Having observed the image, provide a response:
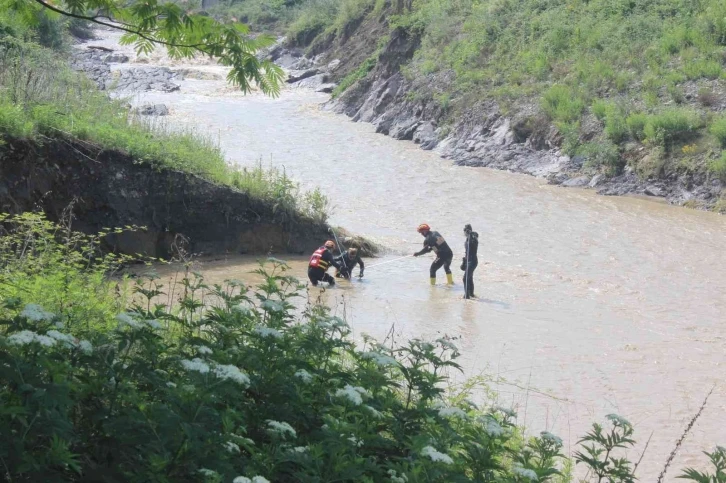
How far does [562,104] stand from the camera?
30688 mm

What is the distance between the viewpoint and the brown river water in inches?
419

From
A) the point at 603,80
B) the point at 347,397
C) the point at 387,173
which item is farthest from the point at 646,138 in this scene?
the point at 347,397

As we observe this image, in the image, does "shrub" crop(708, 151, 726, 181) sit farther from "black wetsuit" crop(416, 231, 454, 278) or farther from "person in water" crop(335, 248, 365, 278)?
"person in water" crop(335, 248, 365, 278)

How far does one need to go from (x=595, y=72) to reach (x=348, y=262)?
18.2 m

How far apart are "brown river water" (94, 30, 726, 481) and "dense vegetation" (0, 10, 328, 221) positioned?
1.51 meters

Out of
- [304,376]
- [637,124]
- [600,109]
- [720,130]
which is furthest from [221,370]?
[600,109]

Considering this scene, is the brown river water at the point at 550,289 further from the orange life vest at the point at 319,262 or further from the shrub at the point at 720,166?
the shrub at the point at 720,166

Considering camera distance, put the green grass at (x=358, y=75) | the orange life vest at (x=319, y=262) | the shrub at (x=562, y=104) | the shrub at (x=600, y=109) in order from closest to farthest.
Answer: the orange life vest at (x=319, y=262) → the shrub at (x=600, y=109) → the shrub at (x=562, y=104) → the green grass at (x=358, y=75)

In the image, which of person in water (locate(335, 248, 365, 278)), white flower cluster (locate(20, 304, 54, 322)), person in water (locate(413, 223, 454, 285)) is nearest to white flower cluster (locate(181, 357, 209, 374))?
white flower cluster (locate(20, 304, 54, 322))

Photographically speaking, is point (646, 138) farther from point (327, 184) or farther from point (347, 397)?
point (347, 397)

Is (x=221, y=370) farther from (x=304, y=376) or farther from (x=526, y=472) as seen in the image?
(x=526, y=472)

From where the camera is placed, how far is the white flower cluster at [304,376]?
4973 millimetres

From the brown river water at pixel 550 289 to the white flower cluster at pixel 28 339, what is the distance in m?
4.27

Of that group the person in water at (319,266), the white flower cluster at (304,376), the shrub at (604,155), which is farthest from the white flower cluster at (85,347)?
the shrub at (604,155)
